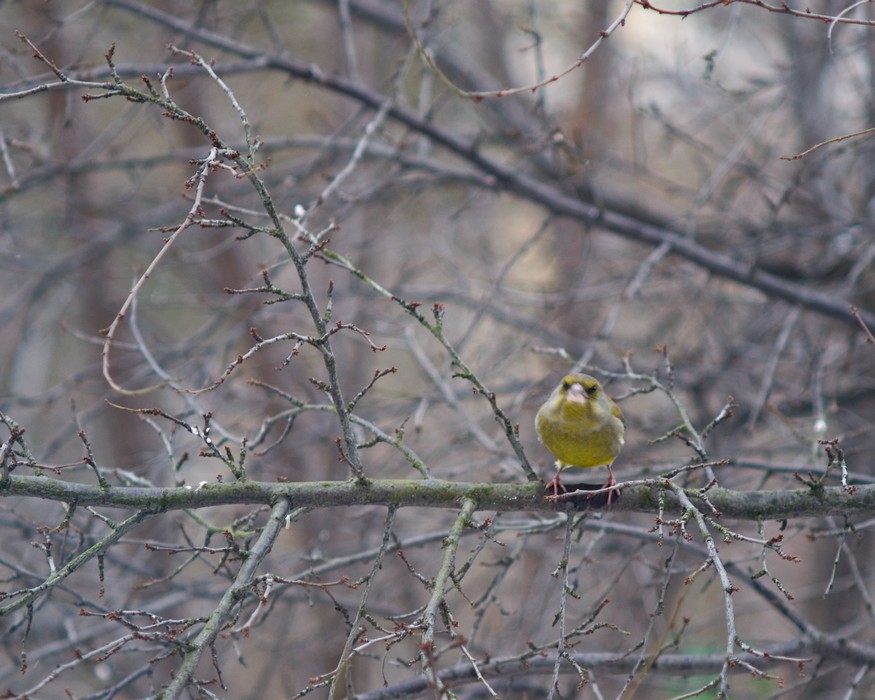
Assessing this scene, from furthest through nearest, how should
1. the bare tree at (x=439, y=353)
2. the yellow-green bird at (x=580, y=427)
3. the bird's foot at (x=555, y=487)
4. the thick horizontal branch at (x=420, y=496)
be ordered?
1. the yellow-green bird at (x=580, y=427)
2. the bird's foot at (x=555, y=487)
3. the bare tree at (x=439, y=353)
4. the thick horizontal branch at (x=420, y=496)

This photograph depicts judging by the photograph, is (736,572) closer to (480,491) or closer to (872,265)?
(480,491)

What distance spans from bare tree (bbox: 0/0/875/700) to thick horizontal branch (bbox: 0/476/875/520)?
0.04 ft

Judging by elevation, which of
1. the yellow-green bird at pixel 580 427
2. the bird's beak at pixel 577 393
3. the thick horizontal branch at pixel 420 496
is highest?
the bird's beak at pixel 577 393

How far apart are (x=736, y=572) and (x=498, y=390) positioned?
→ 270cm

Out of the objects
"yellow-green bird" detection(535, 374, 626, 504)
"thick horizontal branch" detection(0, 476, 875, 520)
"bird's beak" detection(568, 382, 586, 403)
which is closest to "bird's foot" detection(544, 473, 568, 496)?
"thick horizontal branch" detection(0, 476, 875, 520)

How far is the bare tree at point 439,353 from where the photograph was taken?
3404 millimetres

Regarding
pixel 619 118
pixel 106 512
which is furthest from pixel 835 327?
pixel 106 512

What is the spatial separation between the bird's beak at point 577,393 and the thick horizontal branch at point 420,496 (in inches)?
Answer: 27.2

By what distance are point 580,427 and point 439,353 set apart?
3828mm

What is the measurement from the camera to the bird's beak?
4340 mm

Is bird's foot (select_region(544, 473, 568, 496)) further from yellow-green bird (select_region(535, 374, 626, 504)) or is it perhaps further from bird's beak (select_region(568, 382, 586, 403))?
bird's beak (select_region(568, 382, 586, 403))

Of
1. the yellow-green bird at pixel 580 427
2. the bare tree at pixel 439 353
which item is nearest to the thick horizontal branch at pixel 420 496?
the bare tree at pixel 439 353

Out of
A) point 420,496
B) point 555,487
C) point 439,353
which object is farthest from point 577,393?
point 439,353

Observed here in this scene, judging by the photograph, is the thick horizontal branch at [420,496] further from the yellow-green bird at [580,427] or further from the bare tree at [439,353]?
the yellow-green bird at [580,427]
